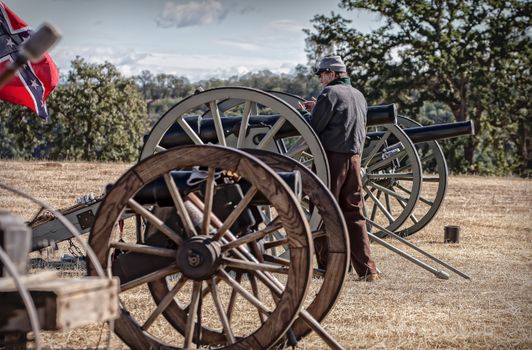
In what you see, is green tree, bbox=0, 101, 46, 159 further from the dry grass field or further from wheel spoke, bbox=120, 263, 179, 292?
wheel spoke, bbox=120, 263, 179, 292

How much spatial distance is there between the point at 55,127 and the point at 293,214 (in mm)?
42953

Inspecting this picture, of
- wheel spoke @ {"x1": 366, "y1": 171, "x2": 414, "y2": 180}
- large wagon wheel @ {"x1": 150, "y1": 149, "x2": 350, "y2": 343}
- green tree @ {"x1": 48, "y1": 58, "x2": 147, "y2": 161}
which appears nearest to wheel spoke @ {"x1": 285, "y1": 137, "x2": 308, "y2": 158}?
large wagon wheel @ {"x1": 150, "y1": 149, "x2": 350, "y2": 343}

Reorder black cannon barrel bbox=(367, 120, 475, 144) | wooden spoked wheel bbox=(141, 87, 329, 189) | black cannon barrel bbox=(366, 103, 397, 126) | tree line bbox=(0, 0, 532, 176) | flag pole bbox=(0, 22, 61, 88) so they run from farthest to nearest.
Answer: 1. tree line bbox=(0, 0, 532, 176)
2. black cannon barrel bbox=(367, 120, 475, 144)
3. black cannon barrel bbox=(366, 103, 397, 126)
4. wooden spoked wheel bbox=(141, 87, 329, 189)
5. flag pole bbox=(0, 22, 61, 88)

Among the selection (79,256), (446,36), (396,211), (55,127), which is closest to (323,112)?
(79,256)

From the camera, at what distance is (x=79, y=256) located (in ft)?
30.0

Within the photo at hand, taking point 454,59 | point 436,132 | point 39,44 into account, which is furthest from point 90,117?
point 39,44

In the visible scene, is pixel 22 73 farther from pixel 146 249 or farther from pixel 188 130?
pixel 146 249

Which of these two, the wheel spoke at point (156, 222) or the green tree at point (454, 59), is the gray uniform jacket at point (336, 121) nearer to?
the wheel spoke at point (156, 222)

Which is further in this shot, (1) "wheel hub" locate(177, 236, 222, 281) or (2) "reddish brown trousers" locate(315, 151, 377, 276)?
(2) "reddish brown trousers" locate(315, 151, 377, 276)

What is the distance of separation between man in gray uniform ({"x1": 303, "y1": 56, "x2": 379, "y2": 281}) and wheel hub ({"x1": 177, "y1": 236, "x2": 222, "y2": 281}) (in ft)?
10.8

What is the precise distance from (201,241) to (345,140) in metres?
3.64

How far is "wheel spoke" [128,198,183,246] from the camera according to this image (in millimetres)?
4766

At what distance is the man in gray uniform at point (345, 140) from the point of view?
320 inches

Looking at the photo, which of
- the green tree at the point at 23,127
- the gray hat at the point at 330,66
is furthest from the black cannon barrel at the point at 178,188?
the green tree at the point at 23,127
